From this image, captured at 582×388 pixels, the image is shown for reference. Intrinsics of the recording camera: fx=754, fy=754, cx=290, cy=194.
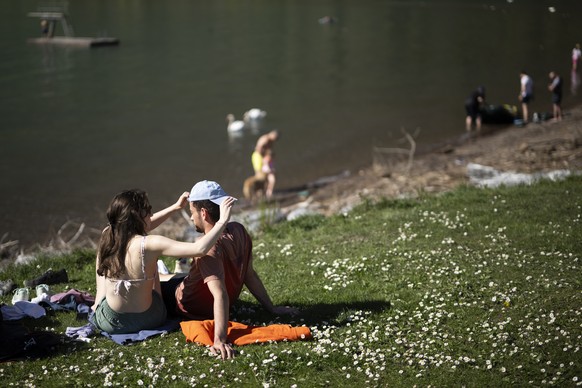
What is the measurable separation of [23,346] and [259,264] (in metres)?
4.40

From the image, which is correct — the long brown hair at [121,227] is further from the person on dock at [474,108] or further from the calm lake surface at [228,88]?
the person on dock at [474,108]

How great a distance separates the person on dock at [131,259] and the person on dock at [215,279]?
22cm

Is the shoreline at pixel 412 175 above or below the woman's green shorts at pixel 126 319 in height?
below

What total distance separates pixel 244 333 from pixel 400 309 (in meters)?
2.09

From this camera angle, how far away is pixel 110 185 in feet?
77.9

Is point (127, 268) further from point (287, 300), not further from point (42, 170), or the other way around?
point (42, 170)

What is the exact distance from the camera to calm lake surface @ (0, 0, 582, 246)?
24750mm

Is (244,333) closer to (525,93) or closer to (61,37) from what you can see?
(525,93)

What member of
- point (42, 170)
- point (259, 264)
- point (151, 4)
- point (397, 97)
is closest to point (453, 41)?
point (397, 97)

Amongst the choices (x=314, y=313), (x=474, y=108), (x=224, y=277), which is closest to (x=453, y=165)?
(x=474, y=108)

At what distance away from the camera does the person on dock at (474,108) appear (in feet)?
97.3

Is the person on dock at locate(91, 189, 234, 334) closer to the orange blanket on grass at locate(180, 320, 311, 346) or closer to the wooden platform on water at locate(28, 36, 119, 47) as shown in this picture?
the orange blanket on grass at locate(180, 320, 311, 346)

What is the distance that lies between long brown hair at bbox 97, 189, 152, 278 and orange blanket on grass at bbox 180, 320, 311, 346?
1.05 m

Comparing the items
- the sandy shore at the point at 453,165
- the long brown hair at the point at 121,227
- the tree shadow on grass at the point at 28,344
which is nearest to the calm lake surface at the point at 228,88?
the sandy shore at the point at 453,165
